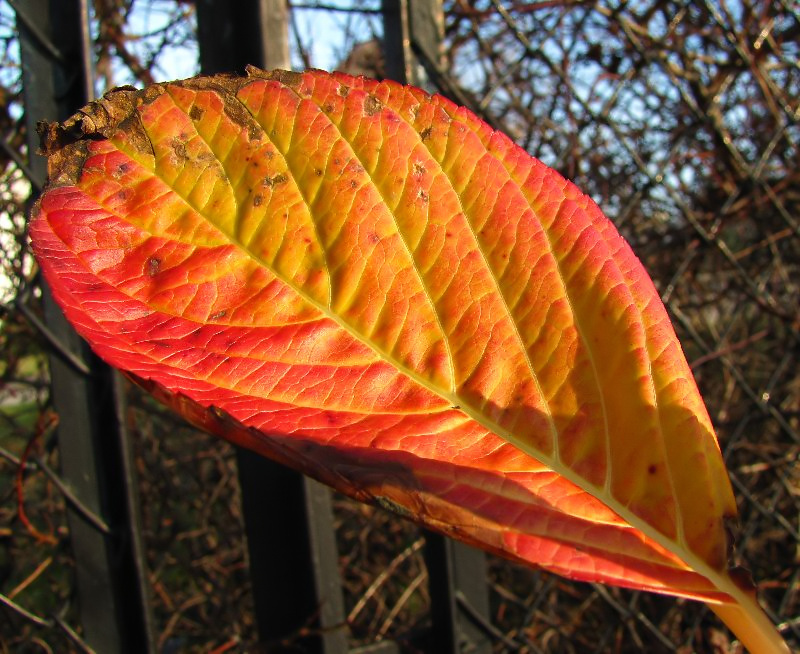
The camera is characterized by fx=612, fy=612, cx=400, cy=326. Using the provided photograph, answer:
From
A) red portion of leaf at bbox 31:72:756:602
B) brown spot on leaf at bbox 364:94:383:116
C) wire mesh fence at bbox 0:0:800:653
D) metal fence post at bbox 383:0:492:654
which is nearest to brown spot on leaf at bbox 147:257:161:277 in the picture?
red portion of leaf at bbox 31:72:756:602

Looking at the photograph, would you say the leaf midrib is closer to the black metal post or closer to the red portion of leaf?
the red portion of leaf

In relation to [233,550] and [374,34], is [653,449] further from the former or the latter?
[233,550]

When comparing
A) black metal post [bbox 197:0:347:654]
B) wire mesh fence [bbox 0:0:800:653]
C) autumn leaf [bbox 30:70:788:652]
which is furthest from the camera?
wire mesh fence [bbox 0:0:800:653]

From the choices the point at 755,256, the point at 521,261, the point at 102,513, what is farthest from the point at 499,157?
the point at 755,256

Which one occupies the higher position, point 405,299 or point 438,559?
point 405,299

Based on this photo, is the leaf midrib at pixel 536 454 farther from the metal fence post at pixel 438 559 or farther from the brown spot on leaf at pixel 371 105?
the metal fence post at pixel 438 559

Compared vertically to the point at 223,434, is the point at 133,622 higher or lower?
lower

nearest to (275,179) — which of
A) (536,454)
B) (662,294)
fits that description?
(536,454)

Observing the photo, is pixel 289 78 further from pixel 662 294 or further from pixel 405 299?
pixel 662 294
